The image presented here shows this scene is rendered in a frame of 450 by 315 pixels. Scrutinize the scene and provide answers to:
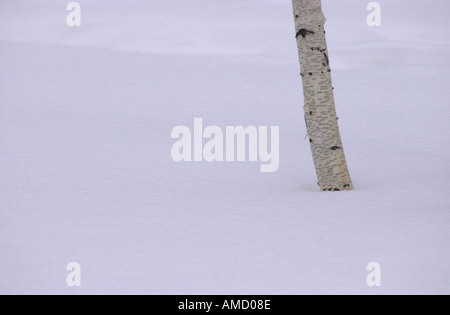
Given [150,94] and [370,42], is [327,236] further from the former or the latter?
[370,42]

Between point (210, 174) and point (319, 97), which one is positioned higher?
point (319, 97)

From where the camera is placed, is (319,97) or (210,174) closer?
(319,97)

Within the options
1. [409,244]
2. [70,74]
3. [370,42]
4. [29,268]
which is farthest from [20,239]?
[370,42]

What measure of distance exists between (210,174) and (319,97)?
1439 mm

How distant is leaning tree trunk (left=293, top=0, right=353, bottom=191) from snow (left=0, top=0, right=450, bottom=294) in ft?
0.88

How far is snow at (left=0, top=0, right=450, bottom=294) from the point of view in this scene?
4613 millimetres

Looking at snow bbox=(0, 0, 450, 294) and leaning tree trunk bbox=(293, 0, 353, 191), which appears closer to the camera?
snow bbox=(0, 0, 450, 294)

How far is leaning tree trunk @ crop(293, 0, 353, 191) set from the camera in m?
6.32

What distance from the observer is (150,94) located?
1102 centimetres

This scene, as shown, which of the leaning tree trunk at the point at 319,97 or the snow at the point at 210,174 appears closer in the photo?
the snow at the point at 210,174

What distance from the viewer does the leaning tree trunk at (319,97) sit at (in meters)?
6.32

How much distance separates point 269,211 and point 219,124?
3.47 m

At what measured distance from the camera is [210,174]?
7070 millimetres

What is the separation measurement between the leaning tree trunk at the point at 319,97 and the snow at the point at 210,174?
268 millimetres
